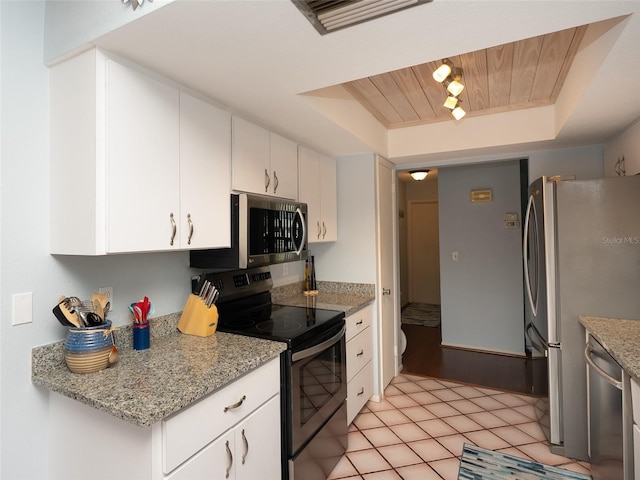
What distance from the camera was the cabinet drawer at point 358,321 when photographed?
94.8 inches

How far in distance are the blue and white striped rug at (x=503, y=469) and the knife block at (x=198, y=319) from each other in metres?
1.64

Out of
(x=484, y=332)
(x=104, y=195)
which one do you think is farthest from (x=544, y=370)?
(x=104, y=195)

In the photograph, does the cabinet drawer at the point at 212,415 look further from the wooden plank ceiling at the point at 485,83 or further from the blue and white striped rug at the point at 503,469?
the wooden plank ceiling at the point at 485,83

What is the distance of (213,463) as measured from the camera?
125 cm

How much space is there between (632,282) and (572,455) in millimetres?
1117

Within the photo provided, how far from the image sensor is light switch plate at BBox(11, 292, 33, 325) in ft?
4.18

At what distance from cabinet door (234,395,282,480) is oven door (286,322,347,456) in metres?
0.09

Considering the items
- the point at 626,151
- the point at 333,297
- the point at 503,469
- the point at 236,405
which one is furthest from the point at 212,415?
the point at 626,151

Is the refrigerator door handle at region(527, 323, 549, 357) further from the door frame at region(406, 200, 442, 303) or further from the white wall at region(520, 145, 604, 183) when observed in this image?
the door frame at region(406, 200, 442, 303)

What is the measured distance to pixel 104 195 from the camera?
4.08ft

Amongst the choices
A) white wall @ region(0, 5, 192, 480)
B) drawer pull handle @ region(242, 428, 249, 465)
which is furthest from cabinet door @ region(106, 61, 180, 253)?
drawer pull handle @ region(242, 428, 249, 465)

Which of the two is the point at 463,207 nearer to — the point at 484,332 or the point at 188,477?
the point at 484,332

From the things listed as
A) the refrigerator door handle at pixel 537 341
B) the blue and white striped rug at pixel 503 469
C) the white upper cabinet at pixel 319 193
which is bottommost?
the blue and white striped rug at pixel 503 469

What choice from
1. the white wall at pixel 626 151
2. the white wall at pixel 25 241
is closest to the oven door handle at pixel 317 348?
the white wall at pixel 25 241
